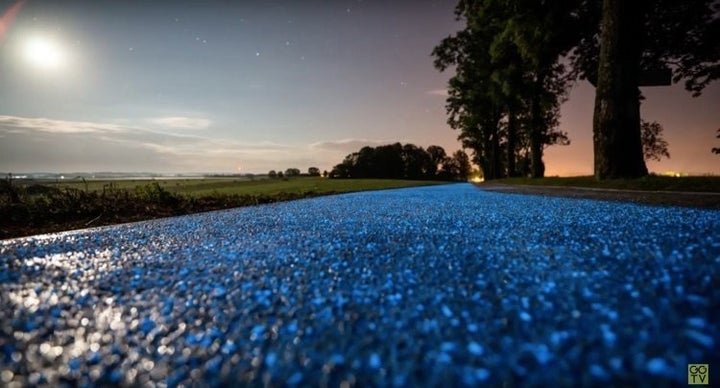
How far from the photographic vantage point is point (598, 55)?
15.5 metres

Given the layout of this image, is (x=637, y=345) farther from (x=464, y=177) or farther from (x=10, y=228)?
(x=464, y=177)

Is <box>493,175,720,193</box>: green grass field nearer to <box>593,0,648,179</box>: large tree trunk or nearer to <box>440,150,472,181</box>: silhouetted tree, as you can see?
<box>593,0,648,179</box>: large tree trunk

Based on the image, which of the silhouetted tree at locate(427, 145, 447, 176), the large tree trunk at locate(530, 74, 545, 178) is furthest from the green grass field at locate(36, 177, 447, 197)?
the silhouetted tree at locate(427, 145, 447, 176)

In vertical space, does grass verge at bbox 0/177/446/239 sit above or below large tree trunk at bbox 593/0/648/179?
below

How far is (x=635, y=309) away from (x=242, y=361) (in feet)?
6.71

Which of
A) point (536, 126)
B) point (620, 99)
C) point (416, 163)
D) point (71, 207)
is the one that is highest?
A: point (416, 163)

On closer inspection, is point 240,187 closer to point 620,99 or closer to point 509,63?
point 509,63

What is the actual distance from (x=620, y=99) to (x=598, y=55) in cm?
836

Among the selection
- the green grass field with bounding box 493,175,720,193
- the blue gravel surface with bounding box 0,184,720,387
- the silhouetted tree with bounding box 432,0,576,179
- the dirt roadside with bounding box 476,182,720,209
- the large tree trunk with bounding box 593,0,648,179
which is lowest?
the blue gravel surface with bounding box 0,184,720,387

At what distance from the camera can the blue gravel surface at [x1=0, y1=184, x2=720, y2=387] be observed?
121cm

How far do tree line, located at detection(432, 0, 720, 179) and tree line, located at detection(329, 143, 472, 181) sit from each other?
54223 millimetres

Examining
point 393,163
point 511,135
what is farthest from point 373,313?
A: point 393,163

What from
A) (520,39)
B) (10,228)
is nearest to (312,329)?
(10,228)

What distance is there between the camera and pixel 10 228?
5.32m
